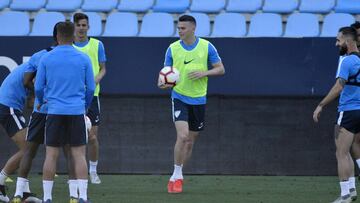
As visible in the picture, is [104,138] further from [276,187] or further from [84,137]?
[84,137]

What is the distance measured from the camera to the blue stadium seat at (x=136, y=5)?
1925cm

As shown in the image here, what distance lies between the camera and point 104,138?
15.5m

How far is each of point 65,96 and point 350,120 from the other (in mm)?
3547

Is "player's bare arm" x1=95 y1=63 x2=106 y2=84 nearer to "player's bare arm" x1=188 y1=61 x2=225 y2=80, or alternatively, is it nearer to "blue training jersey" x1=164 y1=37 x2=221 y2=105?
"blue training jersey" x1=164 y1=37 x2=221 y2=105

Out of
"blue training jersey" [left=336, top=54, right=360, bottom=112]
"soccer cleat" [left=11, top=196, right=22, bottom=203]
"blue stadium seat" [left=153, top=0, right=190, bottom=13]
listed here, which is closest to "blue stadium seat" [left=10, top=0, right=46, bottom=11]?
"blue stadium seat" [left=153, top=0, right=190, bottom=13]

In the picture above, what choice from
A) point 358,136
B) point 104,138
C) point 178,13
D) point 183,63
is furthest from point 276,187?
point 178,13

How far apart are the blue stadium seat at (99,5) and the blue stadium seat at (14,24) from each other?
1427 millimetres

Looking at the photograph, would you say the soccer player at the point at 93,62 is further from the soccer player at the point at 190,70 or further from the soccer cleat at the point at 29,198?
the soccer cleat at the point at 29,198

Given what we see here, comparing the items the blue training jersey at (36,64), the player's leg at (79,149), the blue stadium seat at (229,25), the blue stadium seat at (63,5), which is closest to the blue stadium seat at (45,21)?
the blue stadium seat at (63,5)

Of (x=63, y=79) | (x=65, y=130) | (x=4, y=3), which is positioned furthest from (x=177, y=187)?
(x=4, y=3)

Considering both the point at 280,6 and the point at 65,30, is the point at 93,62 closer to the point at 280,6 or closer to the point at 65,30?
the point at 65,30

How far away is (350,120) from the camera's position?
10984mm

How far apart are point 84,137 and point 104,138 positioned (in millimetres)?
5847

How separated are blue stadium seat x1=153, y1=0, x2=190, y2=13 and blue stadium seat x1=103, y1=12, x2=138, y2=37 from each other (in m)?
0.83
